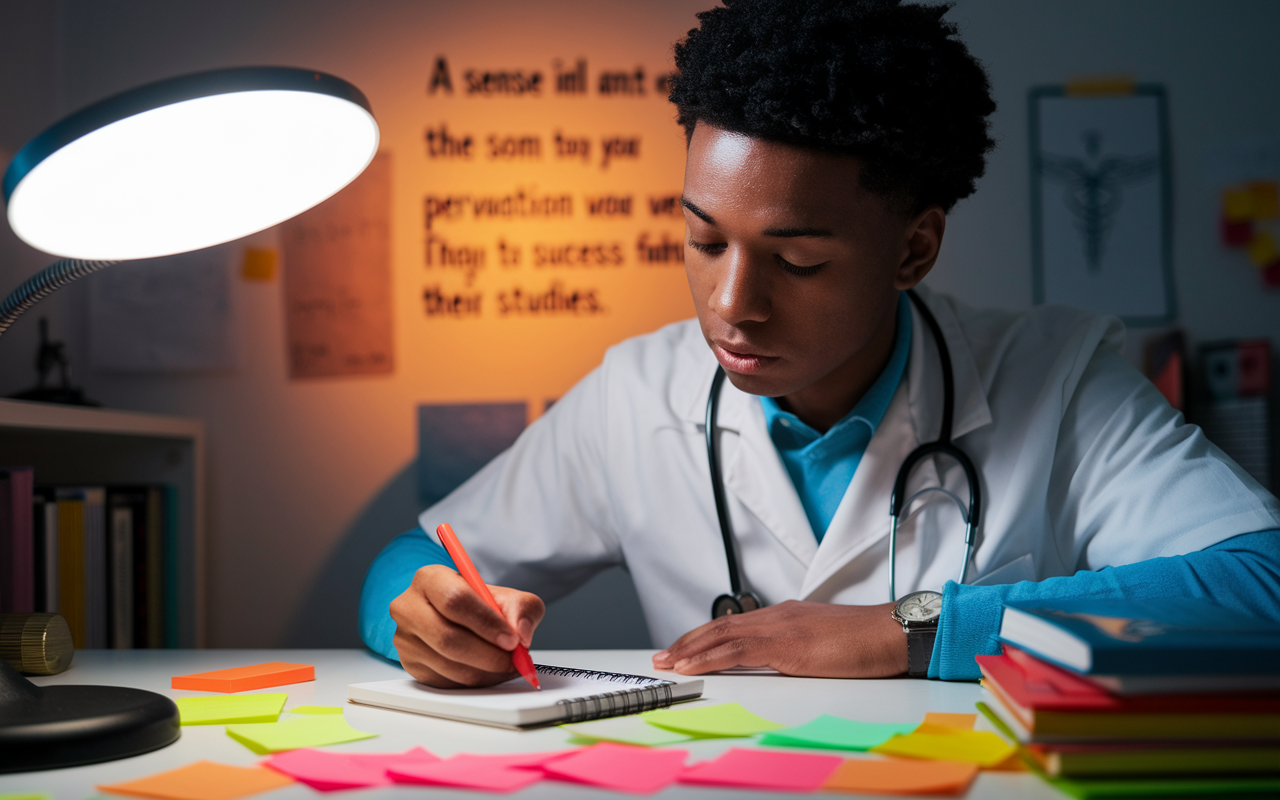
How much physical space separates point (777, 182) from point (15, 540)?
1.06 meters

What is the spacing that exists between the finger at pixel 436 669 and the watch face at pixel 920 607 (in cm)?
38

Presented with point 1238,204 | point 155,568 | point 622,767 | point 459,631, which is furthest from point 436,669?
point 1238,204

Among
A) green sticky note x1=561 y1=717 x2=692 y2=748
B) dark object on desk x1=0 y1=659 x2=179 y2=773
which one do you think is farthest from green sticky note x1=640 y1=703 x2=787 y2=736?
dark object on desk x1=0 y1=659 x2=179 y2=773

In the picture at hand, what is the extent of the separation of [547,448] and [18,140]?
3.77 feet

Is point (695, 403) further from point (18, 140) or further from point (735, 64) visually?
point (18, 140)

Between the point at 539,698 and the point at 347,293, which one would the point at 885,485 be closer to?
the point at 539,698

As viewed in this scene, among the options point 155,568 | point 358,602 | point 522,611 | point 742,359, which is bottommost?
point 358,602

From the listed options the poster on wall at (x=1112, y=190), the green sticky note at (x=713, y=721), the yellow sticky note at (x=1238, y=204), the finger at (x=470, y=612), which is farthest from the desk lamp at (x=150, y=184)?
the yellow sticky note at (x=1238, y=204)

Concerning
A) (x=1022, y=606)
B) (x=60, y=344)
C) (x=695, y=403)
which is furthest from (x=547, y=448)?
(x=60, y=344)

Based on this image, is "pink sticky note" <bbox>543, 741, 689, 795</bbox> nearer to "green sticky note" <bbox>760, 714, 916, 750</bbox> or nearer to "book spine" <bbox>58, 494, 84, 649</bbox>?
"green sticky note" <bbox>760, 714, 916, 750</bbox>

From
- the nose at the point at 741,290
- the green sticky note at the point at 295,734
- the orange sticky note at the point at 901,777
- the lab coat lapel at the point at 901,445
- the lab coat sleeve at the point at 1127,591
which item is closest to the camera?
the orange sticky note at the point at 901,777

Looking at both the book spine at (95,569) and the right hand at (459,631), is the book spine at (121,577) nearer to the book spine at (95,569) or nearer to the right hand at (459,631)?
the book spine at (95,569)

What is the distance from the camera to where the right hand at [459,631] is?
2.37 feet

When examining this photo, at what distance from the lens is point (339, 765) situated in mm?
556
